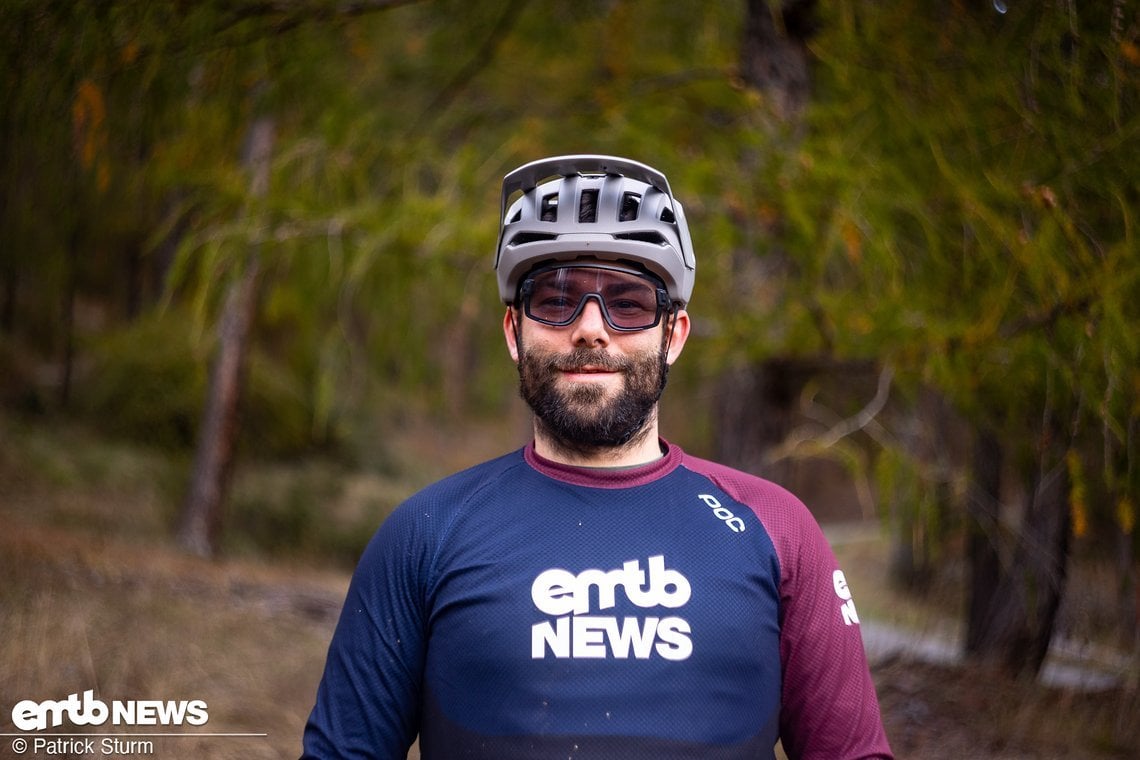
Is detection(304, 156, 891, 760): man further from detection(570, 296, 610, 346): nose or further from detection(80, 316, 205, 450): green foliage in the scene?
detection(80, 316, 205, 450): green foliage

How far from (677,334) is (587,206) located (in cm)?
46

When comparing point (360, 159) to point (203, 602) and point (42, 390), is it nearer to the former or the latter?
point (203, 602)

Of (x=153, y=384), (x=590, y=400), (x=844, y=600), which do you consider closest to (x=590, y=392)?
(x=590, y=400)

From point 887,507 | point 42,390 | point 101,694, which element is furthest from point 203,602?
point 42,390

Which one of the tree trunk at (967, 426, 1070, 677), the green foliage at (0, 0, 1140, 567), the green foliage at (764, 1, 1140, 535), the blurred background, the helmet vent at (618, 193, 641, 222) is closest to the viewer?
the helmet vent at (618, 193, 641, 222)

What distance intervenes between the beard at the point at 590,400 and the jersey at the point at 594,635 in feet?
0.45

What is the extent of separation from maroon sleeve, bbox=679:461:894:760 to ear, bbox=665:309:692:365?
58 centimetres

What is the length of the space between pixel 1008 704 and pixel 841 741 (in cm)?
345

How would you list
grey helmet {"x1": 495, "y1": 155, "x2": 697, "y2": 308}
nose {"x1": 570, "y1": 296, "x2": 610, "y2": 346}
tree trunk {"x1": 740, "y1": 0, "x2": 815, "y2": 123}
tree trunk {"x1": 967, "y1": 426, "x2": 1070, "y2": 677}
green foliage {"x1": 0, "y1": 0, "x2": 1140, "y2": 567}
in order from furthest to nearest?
tree trunk {"x1": 740, "y1": 0, "x2": 815, "y2": 123}, tree trunk {"x1": 967, "y1": 426, "x2": 1070, "y2": 677}, green foliage {"x1": 0, "y1": 0, "x2": 1140, "y2": 567}, grey helmet {"x1": 495, "y1": 155, "x2": 697, "y2": 308}, nose {"x1": 570, "y1": 296, "x2": 610, "y2": 346}

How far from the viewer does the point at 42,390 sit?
1524 centimetres

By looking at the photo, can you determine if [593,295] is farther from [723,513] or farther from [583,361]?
[723,513]

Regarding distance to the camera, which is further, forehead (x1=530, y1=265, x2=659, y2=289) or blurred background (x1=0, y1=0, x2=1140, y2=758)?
blurred background (x1=0, y1=0, x2=1140, y2=758)

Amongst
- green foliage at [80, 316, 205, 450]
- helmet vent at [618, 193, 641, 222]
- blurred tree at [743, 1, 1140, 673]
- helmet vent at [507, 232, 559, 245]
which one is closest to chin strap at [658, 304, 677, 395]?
helmet vent at [618, 193, 641, 222]

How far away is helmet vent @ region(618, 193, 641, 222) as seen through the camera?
104 inches
